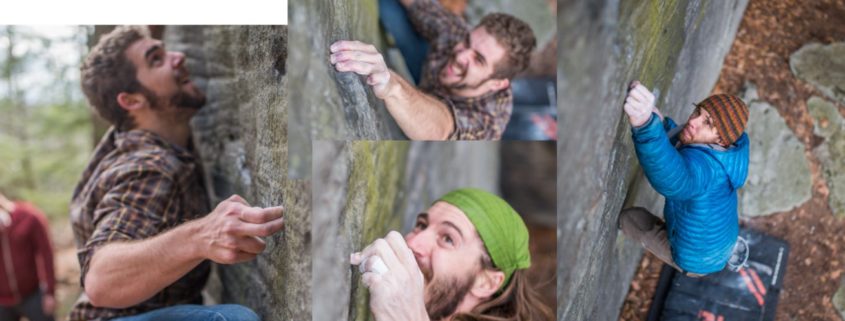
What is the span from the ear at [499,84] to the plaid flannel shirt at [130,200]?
1296mm

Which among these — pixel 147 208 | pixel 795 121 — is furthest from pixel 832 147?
pixel 147 208

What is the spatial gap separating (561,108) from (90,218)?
184 centimetres

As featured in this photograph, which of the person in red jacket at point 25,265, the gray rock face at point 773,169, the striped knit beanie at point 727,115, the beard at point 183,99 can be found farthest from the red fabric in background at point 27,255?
the gray rock face at point 773,169

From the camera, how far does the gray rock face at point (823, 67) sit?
135 inches

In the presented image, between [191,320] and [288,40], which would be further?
[191,320]

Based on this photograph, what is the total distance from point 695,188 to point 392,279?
43.3 inches

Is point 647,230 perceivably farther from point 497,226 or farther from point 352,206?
point 352,206

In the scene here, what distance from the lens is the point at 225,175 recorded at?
2939mm

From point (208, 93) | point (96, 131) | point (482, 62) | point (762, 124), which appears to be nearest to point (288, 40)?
point (208, 93)

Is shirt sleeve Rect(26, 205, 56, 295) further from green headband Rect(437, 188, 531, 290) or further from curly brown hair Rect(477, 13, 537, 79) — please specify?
curly brown hair Rect(477, 13, 537, 79)

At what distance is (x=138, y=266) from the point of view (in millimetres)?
2674

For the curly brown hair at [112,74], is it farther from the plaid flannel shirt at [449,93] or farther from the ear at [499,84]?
the ear at [499,84]

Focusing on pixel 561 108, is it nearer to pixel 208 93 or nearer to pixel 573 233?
pixel 573 233

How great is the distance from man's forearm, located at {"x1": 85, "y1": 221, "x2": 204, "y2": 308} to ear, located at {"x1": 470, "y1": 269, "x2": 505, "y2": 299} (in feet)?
3.39
